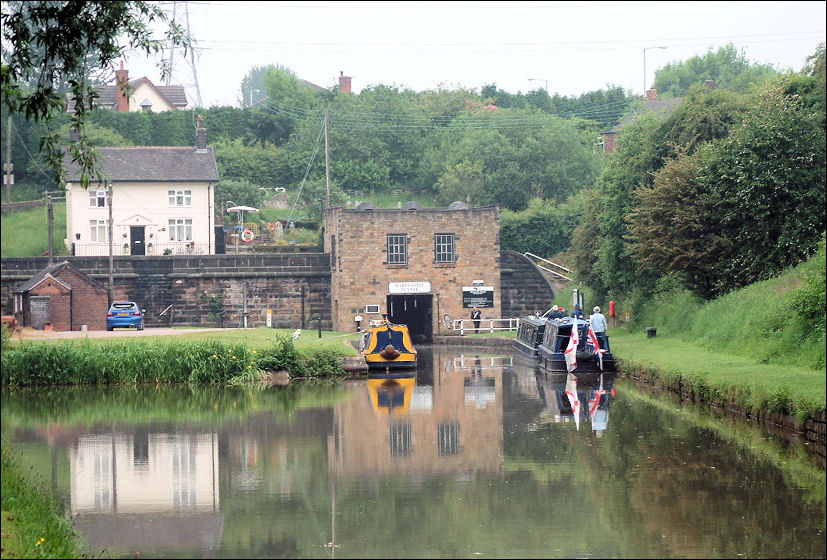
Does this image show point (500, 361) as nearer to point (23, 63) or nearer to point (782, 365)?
point (782, 365)

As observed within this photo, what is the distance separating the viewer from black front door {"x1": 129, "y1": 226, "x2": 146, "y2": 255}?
56.5 metres

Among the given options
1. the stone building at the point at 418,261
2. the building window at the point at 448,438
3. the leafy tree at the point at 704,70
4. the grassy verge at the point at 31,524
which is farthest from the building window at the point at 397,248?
the leafy tree at the point at 704,70

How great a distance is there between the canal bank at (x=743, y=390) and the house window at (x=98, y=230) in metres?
32.9

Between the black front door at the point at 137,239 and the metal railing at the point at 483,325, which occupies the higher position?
the black front door at the point at 137,239

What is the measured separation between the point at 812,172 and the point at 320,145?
41.5 metres

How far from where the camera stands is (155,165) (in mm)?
57219

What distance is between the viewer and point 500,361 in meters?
37.4

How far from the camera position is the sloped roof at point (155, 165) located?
56.3m

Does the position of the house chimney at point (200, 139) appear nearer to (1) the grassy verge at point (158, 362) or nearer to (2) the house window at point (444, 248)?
(2) the house window at point (444, 248)

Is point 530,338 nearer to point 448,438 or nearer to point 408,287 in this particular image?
point 408,287

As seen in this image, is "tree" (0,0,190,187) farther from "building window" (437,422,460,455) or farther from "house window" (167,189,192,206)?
"house window" (167,189,192,206)

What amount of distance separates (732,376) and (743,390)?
5.25 ft

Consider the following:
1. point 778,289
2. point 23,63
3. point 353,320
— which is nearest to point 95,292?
point 353,320

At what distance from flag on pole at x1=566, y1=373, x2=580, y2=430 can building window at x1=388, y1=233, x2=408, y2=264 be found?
1705 centimetres
